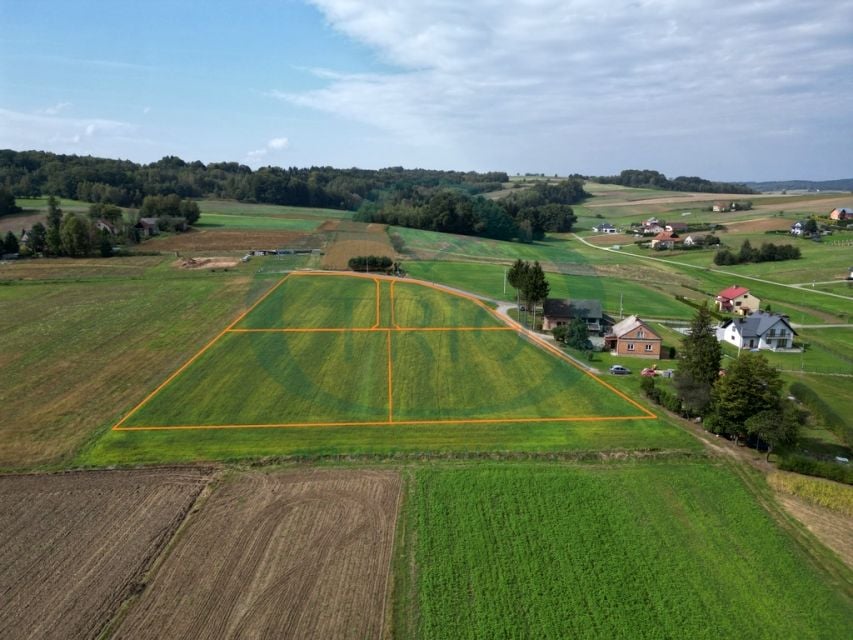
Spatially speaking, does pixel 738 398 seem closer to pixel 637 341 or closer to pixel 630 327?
pixel 637 341

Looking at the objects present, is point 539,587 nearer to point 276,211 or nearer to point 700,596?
point 700,596

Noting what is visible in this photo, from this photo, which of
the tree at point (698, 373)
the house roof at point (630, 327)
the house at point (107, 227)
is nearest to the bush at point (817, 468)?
the tree at point (698, 373)

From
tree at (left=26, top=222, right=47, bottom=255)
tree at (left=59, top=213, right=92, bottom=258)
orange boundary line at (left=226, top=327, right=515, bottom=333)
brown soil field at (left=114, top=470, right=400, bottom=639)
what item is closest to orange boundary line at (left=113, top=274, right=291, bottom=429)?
orange boundary line at (left=226, top=327, right=515, bottom=333)

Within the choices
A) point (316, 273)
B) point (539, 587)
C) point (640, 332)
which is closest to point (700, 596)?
point (539, 587)

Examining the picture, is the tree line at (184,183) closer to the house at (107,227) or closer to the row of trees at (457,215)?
the row of trees at (457,215)

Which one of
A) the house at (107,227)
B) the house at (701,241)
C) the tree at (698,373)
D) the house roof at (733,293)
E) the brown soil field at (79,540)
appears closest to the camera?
the brown soil field at (79,540)

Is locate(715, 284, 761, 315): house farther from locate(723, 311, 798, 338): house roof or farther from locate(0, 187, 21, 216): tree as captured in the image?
locate(0, 187, 21, 216): tree
